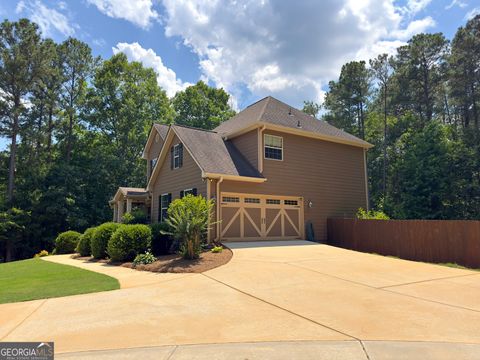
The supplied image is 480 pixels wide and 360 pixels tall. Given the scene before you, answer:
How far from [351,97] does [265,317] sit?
32918 mm

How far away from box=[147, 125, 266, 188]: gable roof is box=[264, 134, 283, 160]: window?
112cm

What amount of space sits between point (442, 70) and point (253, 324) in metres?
33.3

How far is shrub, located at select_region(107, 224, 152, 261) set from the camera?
1266 centimetres

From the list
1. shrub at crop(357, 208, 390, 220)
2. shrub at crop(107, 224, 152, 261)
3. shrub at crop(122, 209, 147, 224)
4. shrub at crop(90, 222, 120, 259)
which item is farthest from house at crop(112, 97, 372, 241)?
shrub at crop(90, 222, 120, 259)

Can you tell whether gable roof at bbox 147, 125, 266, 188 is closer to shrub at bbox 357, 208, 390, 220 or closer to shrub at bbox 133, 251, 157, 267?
shrub at bbox 133, 251, 157, 267

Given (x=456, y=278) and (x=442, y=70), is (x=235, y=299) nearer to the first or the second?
(x=456, y=278)

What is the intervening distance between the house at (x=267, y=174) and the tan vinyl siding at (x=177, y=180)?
5 cm

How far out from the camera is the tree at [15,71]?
2830 centimetres

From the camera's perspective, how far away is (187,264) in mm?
11008

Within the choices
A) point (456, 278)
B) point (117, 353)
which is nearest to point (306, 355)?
point (117, 353)

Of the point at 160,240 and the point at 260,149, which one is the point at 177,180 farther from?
the point at 160,240

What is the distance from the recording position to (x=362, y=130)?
115ft

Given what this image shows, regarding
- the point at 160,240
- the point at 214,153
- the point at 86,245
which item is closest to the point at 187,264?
the point at 160,240

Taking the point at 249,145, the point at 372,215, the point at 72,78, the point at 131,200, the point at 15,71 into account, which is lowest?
the point at 372,215
